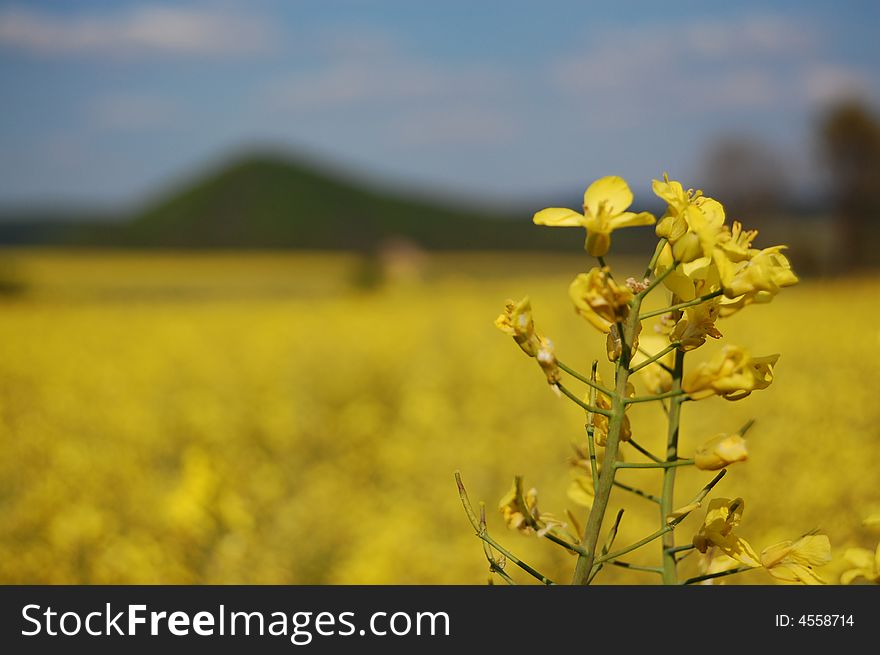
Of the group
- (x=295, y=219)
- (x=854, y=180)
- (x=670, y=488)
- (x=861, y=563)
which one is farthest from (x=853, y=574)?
(x=295, y=219)

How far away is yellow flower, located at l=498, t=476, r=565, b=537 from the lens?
0.63 metres

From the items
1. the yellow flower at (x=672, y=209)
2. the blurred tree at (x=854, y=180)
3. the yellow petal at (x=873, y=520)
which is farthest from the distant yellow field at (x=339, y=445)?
the blurred tree at (x=854, y=180)

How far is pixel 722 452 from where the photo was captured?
58 centimetres

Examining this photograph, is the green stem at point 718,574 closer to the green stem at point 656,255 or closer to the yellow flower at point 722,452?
the yellow flower at point 722,452

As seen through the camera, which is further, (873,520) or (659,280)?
(873,520)

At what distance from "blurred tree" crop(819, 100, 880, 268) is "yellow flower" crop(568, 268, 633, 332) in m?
14.8

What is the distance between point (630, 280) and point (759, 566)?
0.85 feet

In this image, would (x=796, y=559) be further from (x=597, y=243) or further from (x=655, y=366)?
(x=597, y=243)

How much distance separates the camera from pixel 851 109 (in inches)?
637

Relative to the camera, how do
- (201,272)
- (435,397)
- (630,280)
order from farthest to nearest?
1. (201,272)
2. (435,397)
3. (630,280)

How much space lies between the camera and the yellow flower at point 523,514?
63cm

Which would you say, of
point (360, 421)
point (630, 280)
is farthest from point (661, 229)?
point (360, 421)

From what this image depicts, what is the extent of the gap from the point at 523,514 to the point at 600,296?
0.64 feet

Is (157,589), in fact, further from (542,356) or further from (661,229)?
Answer: (661,229)
